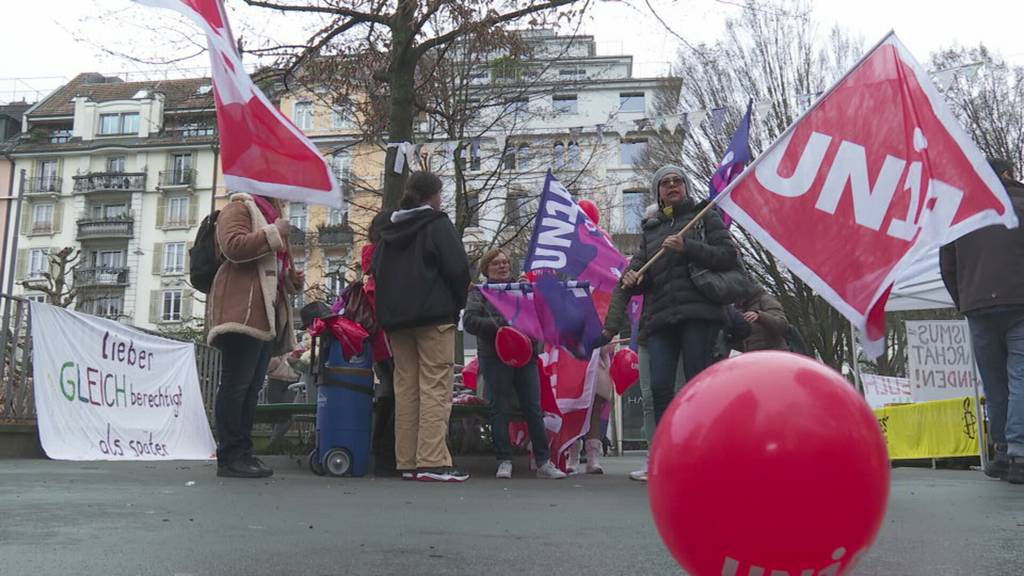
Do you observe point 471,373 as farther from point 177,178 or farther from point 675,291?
point 177,178

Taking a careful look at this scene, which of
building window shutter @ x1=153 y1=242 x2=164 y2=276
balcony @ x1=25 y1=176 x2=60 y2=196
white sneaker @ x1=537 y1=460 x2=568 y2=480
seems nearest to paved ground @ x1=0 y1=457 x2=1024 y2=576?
white sneaker @ x1=537 y1=460 x2=568 y2=480

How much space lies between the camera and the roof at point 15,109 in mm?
62722

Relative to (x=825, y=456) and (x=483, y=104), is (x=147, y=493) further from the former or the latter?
(x=483, y=104)

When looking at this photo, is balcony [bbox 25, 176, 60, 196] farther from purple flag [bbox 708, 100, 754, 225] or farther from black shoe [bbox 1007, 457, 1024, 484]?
black shoe [bbox 1007, 457, 1024, 484]

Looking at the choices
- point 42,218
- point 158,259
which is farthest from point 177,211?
point 42,218

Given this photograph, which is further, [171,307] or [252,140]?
[171,307]

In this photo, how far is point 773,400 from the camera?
5.74 ft

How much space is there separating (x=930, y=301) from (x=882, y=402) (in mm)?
12902

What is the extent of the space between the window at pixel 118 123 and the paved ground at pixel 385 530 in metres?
60.4

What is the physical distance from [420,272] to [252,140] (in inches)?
53.2

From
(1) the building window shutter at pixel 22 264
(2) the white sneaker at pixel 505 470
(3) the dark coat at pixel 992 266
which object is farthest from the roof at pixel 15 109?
(3) the dark coat at pixel 992 266

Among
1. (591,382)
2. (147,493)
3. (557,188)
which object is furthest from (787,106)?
(147,493)

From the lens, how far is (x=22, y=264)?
58531mm

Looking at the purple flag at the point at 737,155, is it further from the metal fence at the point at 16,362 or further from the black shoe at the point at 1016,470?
the metal fence at the point at 16,362
